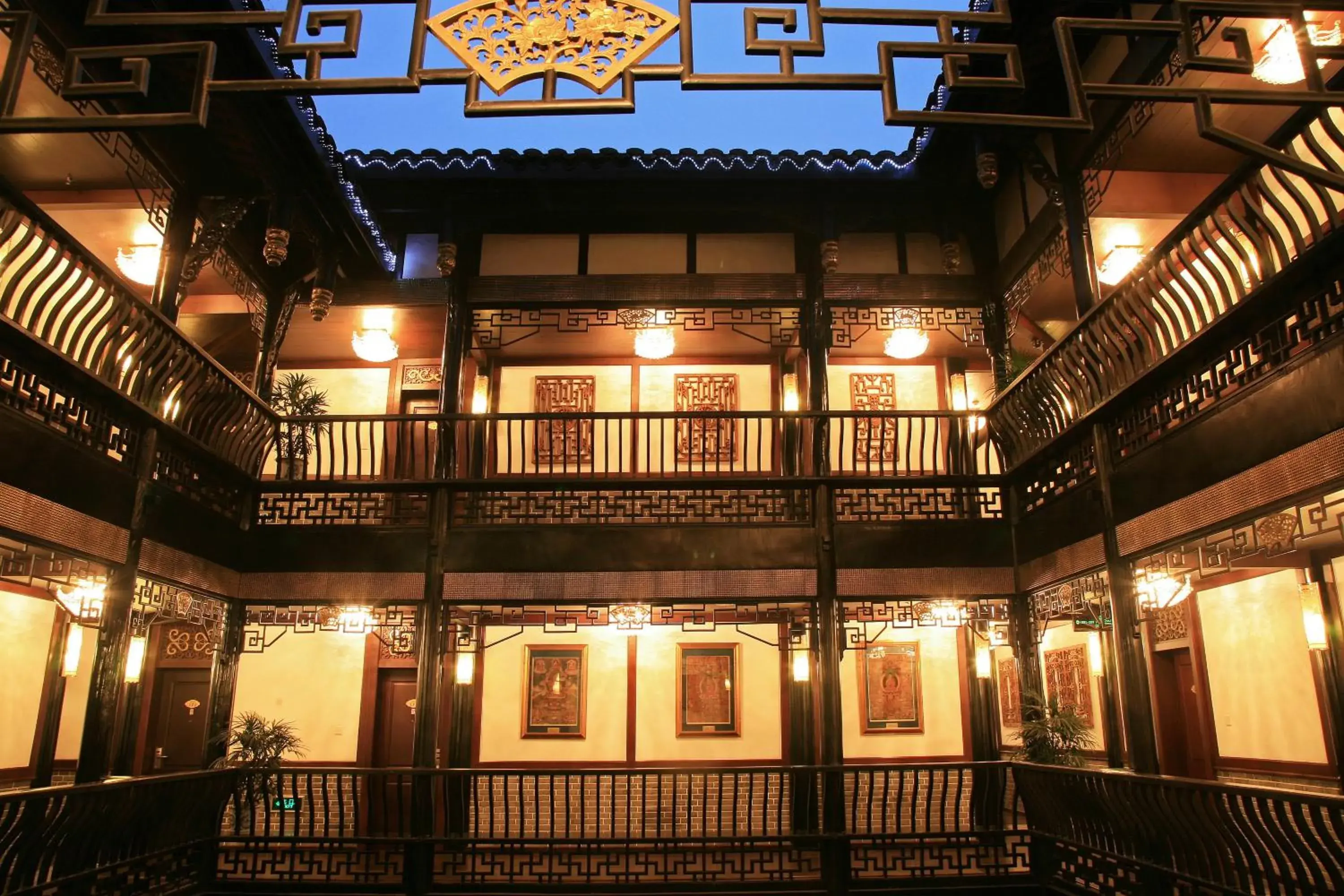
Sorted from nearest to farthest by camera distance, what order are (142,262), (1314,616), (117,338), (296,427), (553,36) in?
(553,36), (117,338), (142,262), (1314,616), (296,427)

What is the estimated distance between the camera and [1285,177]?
192 inches

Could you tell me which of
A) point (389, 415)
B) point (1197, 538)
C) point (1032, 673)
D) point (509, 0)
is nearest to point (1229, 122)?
point (1197, 538)

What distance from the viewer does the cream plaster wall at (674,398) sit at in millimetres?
10664

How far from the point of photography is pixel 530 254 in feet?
33.7

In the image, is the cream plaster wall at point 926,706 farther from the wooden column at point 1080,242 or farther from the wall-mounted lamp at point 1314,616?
the wooden column at point 1080,242

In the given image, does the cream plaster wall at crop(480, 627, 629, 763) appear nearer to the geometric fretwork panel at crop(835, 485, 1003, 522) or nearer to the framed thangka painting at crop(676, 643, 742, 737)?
the framed thangka painting at crop(676, 643, 742, 737)

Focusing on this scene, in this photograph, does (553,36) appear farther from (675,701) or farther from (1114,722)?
(675,701)

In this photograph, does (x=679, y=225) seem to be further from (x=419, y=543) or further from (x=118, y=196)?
(x=118, y=196)

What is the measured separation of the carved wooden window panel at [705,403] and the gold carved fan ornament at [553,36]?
6956 mm

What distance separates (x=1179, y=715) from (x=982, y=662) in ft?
6.38

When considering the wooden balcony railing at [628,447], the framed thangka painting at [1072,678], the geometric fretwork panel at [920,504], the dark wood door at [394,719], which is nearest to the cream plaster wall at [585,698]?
the dark wood door at [394,719]

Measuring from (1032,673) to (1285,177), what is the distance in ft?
15.4

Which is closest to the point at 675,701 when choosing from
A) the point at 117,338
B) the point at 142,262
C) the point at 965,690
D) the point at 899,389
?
the point at 965,690

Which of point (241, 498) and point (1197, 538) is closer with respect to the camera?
point (1197, 538)
